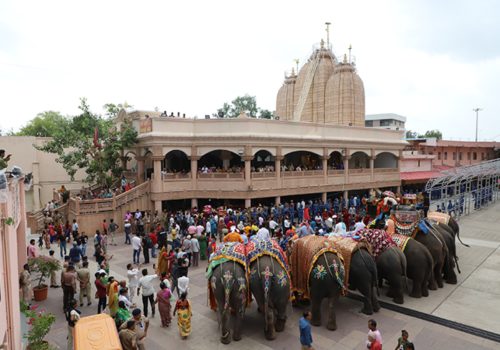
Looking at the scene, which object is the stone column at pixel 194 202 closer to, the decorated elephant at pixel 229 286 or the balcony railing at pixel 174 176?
the balcony railing at pixel 174 176

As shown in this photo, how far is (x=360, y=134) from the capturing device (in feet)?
92.2

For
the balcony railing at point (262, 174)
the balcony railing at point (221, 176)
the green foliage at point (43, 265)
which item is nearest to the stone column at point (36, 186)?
the balcony railing at point (221, 176)

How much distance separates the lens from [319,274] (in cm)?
841

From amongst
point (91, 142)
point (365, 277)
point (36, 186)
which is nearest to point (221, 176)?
point (91, 142)

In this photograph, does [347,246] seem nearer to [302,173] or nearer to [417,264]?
[417,264]

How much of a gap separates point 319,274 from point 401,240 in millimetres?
3486

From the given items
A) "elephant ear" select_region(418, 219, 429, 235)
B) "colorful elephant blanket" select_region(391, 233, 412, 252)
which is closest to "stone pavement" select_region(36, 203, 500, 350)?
"colorful elephant blanket" select_region(391, 233, 412, 252)

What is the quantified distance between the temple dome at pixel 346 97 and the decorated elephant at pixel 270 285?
28.4 meters

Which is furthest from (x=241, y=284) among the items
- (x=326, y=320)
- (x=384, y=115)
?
(x=384, y=115)

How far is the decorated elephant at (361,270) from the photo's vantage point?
8.91 meters

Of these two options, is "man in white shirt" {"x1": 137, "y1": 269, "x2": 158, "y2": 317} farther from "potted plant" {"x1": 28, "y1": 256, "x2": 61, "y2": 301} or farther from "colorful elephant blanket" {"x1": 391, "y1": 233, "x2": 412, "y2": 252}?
"colorful elephant blanket" {"x1": 391, "y1": 233, "x2": 412, "y2": 252}

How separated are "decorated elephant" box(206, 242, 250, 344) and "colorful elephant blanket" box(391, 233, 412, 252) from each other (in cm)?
497

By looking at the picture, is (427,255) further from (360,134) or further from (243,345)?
(360,134)

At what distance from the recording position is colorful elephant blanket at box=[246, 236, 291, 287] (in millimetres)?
7840
